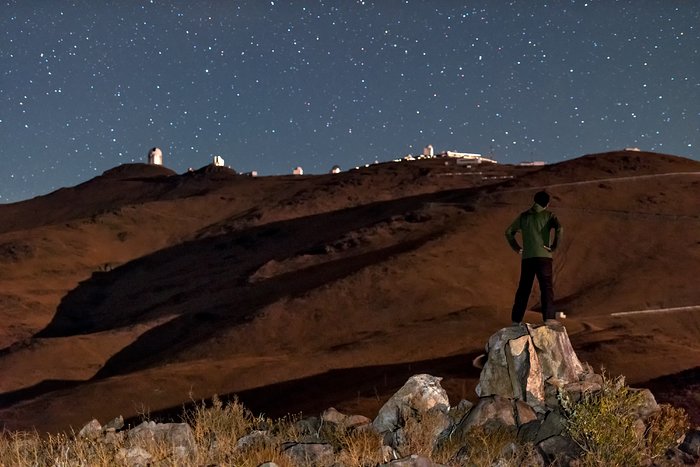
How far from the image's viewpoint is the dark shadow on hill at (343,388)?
744 inches

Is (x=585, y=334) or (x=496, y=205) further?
(x=496, y=205)

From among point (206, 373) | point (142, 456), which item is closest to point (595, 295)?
point (206, 373)

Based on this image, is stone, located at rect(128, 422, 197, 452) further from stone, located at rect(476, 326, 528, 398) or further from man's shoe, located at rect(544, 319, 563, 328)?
man's shoe, located at rect(544, 319, 563, 328)

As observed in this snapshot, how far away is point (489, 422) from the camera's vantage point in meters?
10.8

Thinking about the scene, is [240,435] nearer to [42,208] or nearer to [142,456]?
[142,456]

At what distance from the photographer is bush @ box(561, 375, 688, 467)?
9828 millimetres

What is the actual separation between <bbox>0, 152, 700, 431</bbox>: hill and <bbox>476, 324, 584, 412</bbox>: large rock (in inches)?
162

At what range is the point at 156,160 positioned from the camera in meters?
155

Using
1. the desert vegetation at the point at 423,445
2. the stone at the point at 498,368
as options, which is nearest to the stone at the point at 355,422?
the desert vegetation at the point at 423,445

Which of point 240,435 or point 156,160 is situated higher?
point 156,160

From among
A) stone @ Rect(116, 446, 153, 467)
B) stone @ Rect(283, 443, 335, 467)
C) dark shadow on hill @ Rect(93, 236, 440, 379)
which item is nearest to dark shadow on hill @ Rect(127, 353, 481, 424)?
stone @ Rect(283, 443, 335, 467)

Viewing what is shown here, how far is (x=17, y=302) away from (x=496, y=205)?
122 ft

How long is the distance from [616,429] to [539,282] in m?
2.69

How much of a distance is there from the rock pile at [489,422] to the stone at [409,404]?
15 mm
